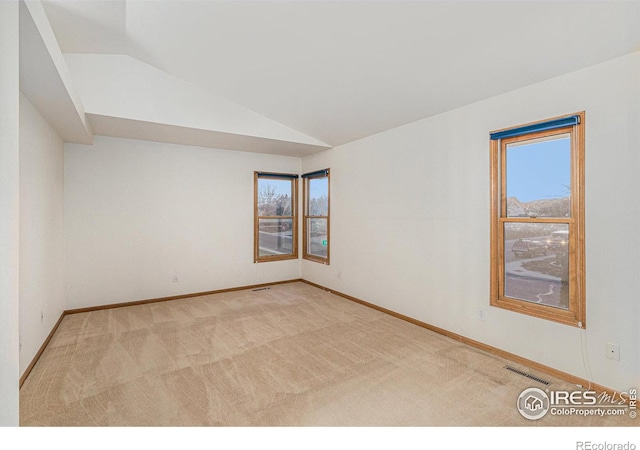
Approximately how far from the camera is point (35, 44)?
1.99 metres

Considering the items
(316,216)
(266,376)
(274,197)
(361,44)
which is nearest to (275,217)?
(274,197)

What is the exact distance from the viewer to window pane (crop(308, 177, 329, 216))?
5676mm

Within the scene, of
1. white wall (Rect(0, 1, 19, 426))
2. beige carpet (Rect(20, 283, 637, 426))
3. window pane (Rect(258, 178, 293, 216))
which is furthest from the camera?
window pane (Rect(258, 178, 293, 216))

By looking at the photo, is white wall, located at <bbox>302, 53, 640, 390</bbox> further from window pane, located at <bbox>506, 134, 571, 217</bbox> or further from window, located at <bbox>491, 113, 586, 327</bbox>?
window pane, located at <bbox>506, 134, 571, 217</bbox>

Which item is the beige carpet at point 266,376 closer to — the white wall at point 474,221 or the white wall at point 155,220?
the white wall at point 474,221

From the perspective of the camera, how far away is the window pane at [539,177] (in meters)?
2.64

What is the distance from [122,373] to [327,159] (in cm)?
416

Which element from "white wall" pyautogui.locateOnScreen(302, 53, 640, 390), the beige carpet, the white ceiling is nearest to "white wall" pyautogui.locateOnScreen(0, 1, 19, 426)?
the beige carpet

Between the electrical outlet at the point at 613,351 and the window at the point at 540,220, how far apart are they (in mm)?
224

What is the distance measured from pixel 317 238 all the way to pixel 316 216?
44 centimetres

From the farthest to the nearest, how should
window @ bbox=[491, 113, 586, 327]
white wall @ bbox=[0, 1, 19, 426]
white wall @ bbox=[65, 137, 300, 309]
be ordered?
white wall @ bbox=[65, 137, 300, 309] → window @ bbox=[491, 113, 586, 327] → white wall @ bbox=[0, 1, 19, 426]

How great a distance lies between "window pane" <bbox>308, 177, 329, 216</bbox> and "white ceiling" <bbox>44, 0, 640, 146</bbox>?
1.89 m
